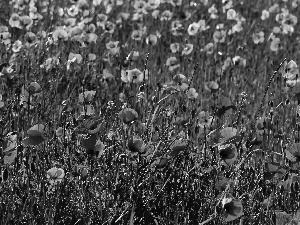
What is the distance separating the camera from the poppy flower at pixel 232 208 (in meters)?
1.88

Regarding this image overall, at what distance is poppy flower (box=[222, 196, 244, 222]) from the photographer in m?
1.88

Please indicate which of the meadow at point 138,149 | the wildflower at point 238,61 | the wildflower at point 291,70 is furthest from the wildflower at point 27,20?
the wildflower at point 291,70

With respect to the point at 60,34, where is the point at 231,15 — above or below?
below

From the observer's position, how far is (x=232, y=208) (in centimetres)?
190

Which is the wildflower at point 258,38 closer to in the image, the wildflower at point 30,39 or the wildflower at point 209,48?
the wildflower at point 209,48

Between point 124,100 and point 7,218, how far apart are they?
156 centimetres

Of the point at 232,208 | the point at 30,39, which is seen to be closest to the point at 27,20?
the point at 30,39

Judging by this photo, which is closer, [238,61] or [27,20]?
[238,61]

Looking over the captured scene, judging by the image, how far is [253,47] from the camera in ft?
17.6

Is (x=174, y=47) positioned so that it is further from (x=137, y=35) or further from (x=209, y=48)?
(x=137, y=35)

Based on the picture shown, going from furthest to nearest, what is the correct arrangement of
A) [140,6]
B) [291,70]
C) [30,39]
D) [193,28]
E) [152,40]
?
[140,6]
[193,28]
[152,40]
[30,39]
[291,70]

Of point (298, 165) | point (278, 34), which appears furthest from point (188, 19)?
point (298, 165)

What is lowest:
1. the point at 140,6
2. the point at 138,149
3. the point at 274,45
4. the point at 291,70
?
the point at 274,45

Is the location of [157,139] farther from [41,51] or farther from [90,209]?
[41,51]
